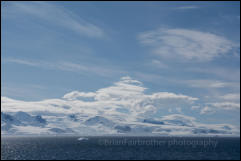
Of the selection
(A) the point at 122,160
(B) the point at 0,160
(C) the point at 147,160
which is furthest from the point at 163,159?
(B) the point at 0,160

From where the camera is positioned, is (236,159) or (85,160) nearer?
(85,160)

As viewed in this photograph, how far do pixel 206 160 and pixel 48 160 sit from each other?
2913 inches

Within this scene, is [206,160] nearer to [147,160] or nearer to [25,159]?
[147,160]

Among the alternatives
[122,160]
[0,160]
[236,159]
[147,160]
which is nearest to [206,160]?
[236,159]

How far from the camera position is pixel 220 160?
132 meters

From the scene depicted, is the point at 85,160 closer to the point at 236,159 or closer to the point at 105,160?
the point at 105,160

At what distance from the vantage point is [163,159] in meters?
133

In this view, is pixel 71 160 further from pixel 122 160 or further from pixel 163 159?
pixel 163 159

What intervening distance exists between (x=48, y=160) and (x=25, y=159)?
13.9 metres

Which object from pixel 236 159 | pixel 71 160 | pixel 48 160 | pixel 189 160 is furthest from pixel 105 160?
pixel 236 159

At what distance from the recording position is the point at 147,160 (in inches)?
5074

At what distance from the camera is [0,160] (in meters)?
134

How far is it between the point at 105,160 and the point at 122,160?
780 cm

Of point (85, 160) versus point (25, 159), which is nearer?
point (85, 160)
